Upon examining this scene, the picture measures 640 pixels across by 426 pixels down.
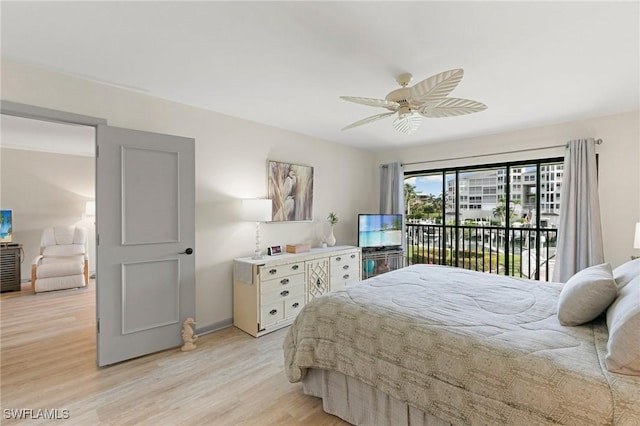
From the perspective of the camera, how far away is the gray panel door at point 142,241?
2459 mm

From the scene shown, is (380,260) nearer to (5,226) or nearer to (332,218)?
(332,218)

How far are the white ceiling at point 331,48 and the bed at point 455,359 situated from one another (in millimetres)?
1550

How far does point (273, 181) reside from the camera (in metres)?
3.77

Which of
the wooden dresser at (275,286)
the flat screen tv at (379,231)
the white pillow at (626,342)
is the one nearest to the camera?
the white pillow at (626,342)

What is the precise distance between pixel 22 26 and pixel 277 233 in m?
2.86

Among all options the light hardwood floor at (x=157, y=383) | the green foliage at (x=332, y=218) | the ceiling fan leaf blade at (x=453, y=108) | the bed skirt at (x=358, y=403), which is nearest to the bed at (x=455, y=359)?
the bed skirt at (x=358, y=403)

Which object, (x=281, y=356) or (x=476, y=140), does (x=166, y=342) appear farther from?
(x=476, y=140)

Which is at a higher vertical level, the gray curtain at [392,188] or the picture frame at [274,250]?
the gray curtain at [392,188]

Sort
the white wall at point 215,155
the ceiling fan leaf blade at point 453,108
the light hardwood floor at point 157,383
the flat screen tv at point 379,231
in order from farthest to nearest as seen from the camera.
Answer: the flat screen tv at point 379,231, the white wall at point 215,155, the ceiling fan leaf blade at point 453,108, the light hardwood floor at point 157,383

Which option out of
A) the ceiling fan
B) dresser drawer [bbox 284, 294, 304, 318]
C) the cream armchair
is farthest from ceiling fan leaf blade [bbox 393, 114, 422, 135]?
the cream armchair

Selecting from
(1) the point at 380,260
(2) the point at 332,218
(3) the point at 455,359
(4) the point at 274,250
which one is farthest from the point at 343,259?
(3) the point at 455,359

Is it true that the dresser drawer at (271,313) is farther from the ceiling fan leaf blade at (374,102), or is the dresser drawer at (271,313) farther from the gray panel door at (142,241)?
the ceiling fan leaf blade at (374,102)

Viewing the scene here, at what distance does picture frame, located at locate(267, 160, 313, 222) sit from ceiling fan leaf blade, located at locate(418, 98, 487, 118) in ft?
6.90

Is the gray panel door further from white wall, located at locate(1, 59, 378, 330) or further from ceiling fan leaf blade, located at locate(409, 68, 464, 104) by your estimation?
ceiling fan leaf blade, located at locate(409, 68, 464, 104)
